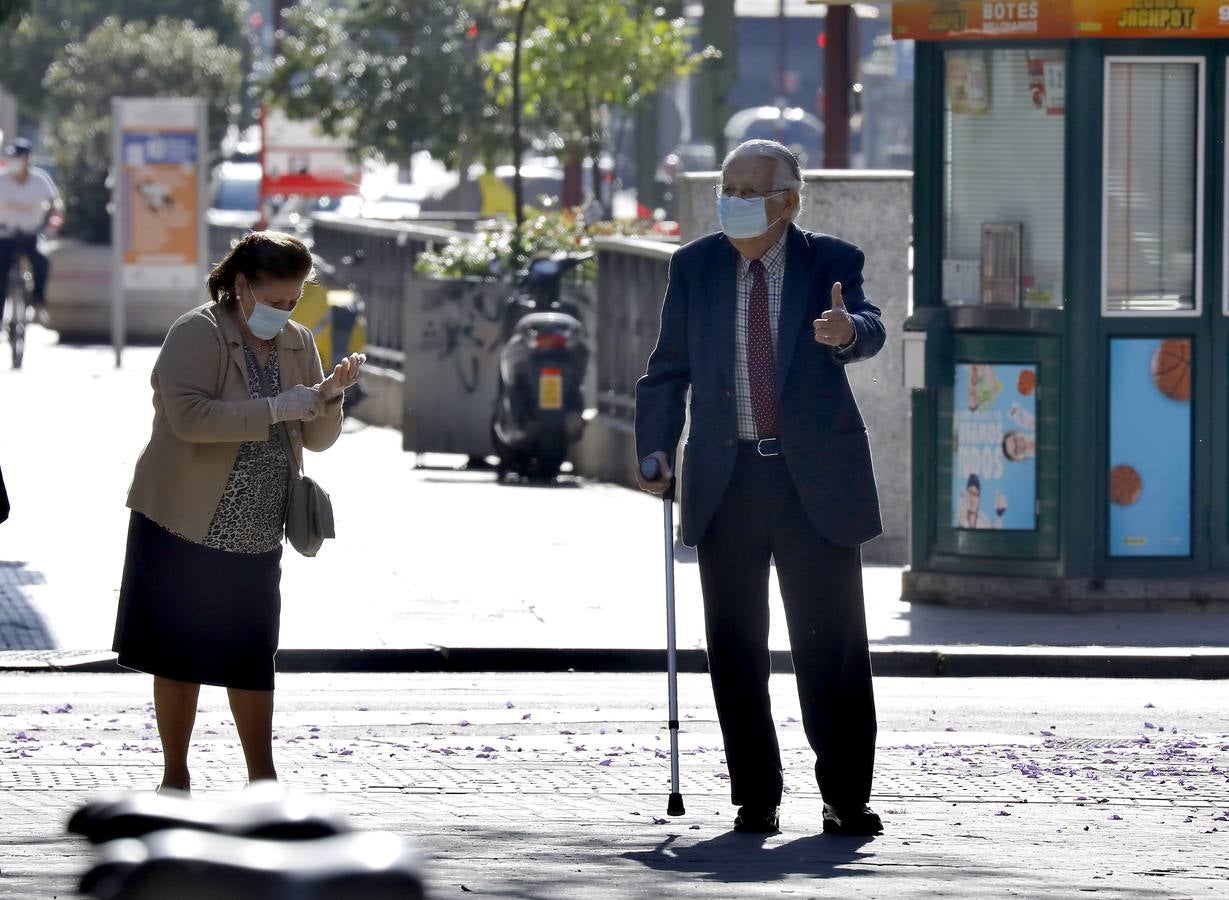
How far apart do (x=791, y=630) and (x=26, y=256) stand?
17648mm

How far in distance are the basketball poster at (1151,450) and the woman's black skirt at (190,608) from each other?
214 inches

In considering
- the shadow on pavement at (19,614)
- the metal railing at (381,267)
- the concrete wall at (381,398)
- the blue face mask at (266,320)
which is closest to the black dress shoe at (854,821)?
the blue face mask at (266,320)

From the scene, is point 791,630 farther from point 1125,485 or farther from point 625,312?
point 625,312

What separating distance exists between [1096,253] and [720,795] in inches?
173

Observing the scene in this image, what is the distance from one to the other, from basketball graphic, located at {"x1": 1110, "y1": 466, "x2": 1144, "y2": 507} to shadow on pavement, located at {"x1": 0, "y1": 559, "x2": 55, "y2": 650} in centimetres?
445

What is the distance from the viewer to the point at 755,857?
5.82 meters

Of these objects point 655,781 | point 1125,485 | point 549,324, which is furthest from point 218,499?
point 549,324

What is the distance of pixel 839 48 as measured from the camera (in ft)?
66.5

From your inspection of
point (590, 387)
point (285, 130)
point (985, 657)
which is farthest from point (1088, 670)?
point (285, 130)

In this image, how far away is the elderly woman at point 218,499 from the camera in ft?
19.7

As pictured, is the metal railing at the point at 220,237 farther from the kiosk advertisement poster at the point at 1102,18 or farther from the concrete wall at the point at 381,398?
the kiosk advertisement poster at the point at 1102,18

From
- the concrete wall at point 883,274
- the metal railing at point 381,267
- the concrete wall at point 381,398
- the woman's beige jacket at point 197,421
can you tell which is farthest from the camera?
the metal railing at point 381,267

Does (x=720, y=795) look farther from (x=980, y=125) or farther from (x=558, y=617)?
(x=980, y=125)

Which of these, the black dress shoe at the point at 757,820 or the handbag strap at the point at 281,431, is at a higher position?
the handbag strap at the point at 281,431
